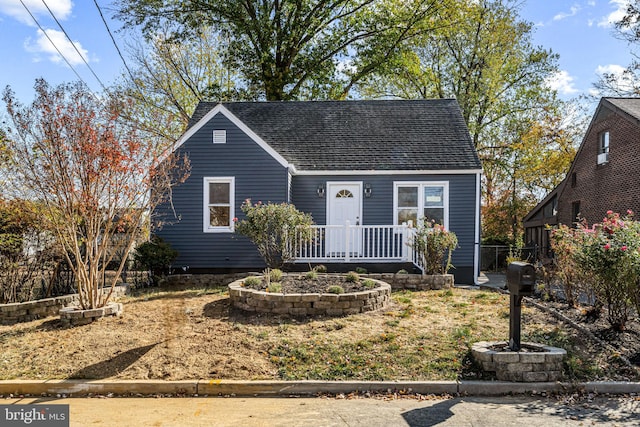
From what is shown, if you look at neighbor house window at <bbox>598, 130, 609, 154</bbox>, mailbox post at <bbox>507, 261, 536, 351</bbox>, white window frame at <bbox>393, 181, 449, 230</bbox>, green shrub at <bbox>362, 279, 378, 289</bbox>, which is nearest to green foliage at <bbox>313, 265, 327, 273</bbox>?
green shrub at <bbox>362, 279, 378, 289</bbox>

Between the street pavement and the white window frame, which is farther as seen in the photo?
the white window frame

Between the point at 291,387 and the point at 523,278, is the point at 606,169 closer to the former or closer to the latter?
the point at 523,278

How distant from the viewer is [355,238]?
1430 cm

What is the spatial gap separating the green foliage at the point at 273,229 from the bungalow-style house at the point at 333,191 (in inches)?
37.1

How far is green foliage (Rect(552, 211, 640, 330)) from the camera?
6.96 metres

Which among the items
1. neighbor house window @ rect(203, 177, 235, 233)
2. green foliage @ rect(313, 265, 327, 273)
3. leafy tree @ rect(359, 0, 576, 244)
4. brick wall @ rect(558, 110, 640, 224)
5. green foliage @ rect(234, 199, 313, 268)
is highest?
leafy tree @ rect(359, 0, 576, 244)

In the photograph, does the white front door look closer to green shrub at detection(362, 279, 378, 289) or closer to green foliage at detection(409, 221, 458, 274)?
green foliage at detection(409, 221, 458, 274)

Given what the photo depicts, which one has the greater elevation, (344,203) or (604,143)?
(604,143)

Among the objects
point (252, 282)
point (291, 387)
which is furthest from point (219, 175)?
point (291, 387)

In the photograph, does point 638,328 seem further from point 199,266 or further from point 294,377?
point 199,266

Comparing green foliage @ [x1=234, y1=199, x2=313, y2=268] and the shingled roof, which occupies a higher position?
the shingled roof

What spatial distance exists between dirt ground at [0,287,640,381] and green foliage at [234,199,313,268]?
10.1 ft

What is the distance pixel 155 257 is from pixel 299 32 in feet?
52.5

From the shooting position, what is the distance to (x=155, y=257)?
41.9 ft
